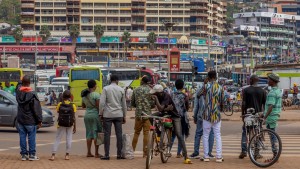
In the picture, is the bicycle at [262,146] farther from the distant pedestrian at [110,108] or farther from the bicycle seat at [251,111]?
the distant pedestrian at [110,108]

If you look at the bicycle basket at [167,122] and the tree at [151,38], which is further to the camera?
the tree at [151,38]

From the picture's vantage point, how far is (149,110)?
1795cm

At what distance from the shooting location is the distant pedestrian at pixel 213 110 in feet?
55.0

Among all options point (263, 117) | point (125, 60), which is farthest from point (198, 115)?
point (125, 60)

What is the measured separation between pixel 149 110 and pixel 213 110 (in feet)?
5.80

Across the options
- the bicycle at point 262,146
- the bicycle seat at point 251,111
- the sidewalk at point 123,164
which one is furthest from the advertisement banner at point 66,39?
the bicycle at point 262,146

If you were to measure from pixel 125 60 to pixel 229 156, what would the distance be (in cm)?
14692

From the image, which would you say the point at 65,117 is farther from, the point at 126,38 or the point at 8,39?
the point at 8,39

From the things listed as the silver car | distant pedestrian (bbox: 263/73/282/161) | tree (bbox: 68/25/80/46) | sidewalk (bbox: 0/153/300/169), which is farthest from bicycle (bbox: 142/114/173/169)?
tree (bbox: 68/25/80/46)

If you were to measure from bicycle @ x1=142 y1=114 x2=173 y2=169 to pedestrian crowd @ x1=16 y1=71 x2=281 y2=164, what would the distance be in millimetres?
250

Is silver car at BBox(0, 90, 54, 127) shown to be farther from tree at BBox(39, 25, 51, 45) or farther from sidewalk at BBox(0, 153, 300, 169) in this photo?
tree at BBox(39, 25, 51, 45)

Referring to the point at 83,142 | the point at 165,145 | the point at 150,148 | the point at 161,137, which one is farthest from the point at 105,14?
the point at 150,148

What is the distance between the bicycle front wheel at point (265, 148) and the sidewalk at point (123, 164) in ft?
0.63

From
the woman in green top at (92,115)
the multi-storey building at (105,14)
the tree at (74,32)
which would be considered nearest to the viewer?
the woman in green top at (92,115)
